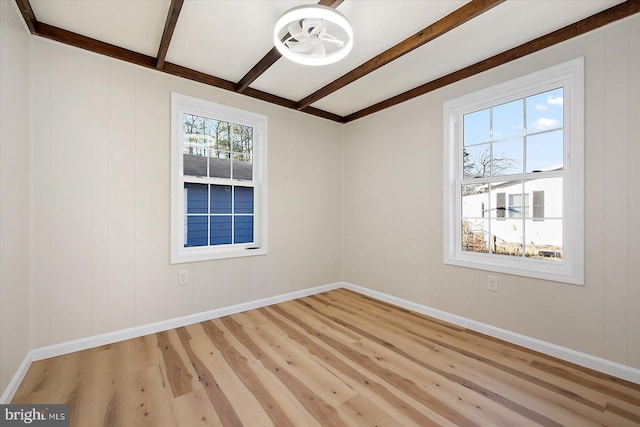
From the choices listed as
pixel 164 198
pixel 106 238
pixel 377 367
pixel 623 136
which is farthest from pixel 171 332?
pixel 623 136

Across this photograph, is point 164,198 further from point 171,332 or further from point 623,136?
point 623,136

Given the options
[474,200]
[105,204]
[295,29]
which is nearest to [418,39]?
[295,29]

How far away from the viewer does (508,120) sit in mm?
2750

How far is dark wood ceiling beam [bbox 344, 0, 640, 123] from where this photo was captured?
2.00m

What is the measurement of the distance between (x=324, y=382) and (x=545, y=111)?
2977 millimetres

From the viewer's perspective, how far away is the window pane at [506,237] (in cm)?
268

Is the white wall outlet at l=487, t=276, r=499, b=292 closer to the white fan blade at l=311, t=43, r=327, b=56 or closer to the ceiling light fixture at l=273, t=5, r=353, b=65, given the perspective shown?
the ceiling light fixture at l=273, t=5, r=353, b=65

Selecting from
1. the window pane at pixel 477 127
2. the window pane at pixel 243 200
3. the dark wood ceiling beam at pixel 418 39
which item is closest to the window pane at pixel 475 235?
the window pane at pixel 477 127

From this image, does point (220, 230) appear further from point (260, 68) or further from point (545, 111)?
point (545, 111)

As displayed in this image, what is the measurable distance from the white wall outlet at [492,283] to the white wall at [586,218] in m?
0.05

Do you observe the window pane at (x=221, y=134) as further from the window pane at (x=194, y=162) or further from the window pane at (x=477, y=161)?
the window pane at (x=477, y=161)

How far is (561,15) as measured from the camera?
2109 mm

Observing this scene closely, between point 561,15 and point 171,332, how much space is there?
4360 mm

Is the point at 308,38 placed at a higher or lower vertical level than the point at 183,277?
higher
